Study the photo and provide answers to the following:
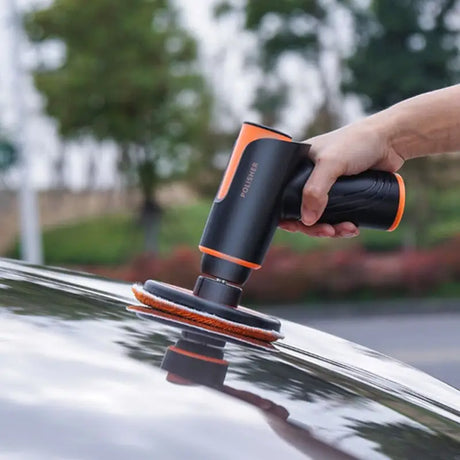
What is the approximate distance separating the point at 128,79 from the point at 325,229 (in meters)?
15.9

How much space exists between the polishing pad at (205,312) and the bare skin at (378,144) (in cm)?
16

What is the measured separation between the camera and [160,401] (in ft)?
3.25

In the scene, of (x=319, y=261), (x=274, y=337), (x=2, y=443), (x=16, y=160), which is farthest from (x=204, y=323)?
(x=319, y=261)

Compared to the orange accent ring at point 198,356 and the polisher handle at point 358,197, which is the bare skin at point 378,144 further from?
the orange accent ring at point 198,356

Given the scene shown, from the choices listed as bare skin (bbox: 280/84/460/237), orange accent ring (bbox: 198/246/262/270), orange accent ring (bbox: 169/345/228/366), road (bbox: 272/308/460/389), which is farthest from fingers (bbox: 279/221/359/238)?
road (bbox: 272/308/460/389)

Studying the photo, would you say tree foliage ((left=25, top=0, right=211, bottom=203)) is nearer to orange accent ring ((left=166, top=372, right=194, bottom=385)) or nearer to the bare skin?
the bare skin

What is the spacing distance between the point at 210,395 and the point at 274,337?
390 millimetres

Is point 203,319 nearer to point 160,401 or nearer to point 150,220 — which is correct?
point 160,401

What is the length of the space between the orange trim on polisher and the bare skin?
0.18m

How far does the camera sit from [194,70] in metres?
17.9

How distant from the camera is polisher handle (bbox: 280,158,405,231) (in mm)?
1339

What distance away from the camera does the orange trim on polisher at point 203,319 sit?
→ 1.31m

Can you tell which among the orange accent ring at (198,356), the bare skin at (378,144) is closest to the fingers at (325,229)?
the bare skin at (378,144)

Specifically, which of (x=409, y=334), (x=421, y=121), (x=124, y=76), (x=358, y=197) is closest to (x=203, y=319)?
(x=358, y=197)
